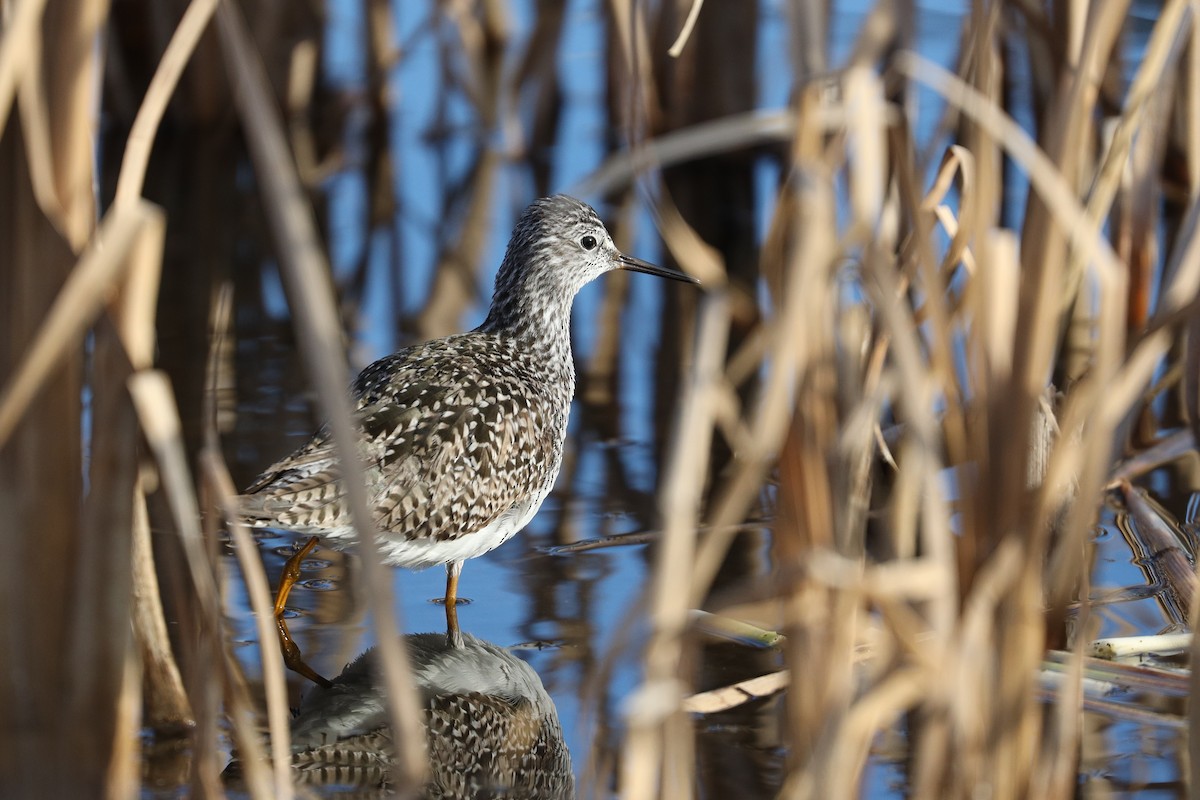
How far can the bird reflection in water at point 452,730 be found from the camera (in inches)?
154

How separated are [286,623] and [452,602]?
1.60ft

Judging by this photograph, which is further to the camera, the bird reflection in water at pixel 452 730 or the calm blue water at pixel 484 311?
the calm blue water at pixel 484 311

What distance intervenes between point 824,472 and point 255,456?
3.52 m

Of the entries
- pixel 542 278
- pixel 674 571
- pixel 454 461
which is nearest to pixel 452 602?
pixel 454 461

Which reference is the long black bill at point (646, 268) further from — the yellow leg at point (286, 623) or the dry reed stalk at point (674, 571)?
the dry reed stalk at point (674, 571)

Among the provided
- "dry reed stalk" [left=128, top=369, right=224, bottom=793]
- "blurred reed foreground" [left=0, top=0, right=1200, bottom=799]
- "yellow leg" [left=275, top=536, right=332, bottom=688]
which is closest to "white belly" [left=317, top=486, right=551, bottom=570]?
"yellow leg" [left=275, top=536, right=332, bottom=688]

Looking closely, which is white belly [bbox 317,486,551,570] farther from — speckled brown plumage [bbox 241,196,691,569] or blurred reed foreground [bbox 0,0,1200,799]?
blurred reed foreground [bbox 0,0,1200,799]

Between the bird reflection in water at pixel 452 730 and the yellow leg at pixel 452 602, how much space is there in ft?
0.16

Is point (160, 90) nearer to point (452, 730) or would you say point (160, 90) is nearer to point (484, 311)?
point (452, 730)

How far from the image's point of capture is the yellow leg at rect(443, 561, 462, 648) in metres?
4.75

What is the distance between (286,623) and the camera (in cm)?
473

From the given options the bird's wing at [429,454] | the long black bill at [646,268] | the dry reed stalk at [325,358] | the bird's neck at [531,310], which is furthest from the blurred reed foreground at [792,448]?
the long black bill at [646,268]

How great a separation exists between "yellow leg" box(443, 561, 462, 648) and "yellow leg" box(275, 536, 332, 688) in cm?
42

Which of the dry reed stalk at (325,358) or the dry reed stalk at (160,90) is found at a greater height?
the dry reed stalk at (160,90)
